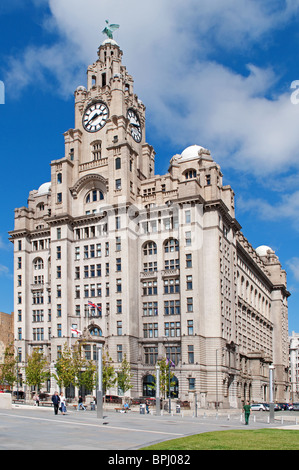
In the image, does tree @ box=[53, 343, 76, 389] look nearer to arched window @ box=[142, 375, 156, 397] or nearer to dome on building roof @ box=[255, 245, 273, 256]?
arched window @ box=[142, 375, 156, 397]

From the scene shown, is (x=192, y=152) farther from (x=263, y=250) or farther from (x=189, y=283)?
(x=263, y=250)

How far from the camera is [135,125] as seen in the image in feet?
371

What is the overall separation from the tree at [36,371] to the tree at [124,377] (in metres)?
15.9

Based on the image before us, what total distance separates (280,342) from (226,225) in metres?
66.5

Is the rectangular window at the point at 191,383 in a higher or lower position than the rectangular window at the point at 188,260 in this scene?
lower

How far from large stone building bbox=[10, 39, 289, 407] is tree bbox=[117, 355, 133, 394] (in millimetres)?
2283

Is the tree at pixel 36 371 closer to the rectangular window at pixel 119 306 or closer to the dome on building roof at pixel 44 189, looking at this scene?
the rectangular window at pixel 119 306

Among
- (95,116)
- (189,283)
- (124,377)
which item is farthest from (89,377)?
(95,116)

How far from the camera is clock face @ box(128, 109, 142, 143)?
111 meters

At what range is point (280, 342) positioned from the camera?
6107 inches

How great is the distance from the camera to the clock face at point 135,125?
111062 millimetres

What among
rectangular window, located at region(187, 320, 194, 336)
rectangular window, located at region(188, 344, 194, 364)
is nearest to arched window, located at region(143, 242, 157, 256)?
rectangular window, located at region(187, 320, 194, 336)

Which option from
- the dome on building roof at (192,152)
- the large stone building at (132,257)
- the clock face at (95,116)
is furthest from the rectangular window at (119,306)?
the clock face at (95,116)
